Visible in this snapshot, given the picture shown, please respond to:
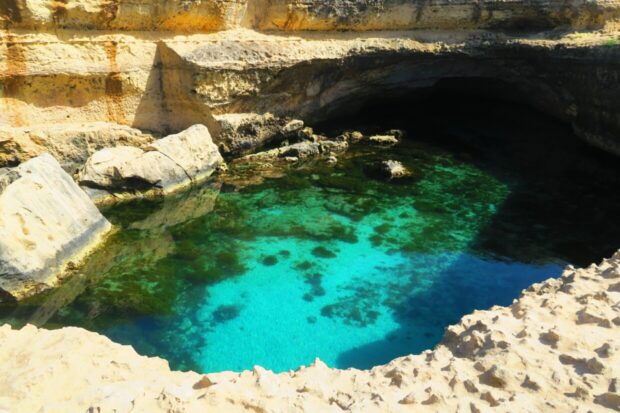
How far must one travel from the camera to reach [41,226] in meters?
7.17

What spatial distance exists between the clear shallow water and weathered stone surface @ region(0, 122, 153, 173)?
4.97 ft

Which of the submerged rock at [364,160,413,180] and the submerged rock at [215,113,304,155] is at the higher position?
the submerged rock at [215,113,304,155]

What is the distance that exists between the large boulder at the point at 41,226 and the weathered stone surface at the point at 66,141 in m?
1.49

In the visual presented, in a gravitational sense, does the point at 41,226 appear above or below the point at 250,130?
below

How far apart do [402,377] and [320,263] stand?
13.8 feet

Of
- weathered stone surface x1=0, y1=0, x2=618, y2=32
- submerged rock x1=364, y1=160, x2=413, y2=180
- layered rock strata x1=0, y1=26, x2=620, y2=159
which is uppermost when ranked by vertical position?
weathered stone surface x1=0, y1=0, x2=618, y2=32

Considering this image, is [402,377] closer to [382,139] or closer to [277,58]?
[277,58]

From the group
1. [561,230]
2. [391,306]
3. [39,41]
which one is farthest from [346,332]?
[39,41]

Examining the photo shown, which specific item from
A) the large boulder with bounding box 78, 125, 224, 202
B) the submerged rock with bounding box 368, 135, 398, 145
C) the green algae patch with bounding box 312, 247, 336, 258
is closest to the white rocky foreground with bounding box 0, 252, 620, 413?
the green algae patch with bounding box 312, 247, 336, 258

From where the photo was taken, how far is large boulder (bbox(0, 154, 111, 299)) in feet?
21.9

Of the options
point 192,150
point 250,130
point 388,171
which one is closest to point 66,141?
point 192,150

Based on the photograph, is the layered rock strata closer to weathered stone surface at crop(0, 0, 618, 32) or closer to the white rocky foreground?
weathered stone surface at crop(0, 0, 618, 32)

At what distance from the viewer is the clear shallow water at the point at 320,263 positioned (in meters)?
6.31

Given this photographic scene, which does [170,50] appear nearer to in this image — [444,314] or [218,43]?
[218,43]
